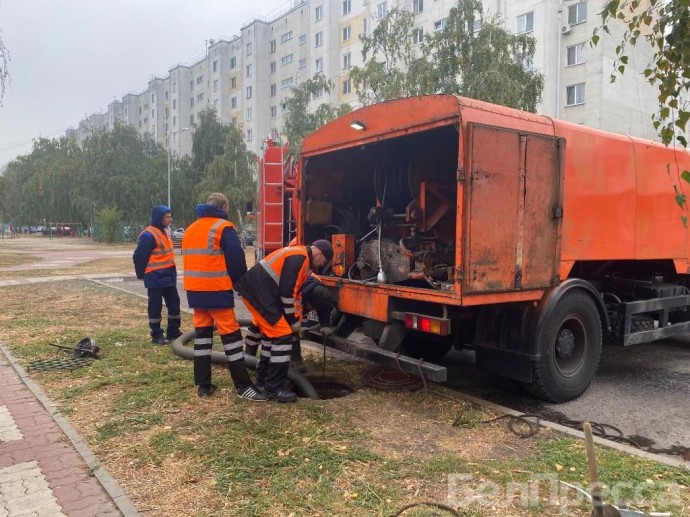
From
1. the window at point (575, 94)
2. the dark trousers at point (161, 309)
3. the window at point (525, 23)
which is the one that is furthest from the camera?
the window at point (525, 23)

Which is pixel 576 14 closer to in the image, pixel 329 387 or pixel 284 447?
pixel 329 387

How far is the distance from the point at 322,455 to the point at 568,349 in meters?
2.67

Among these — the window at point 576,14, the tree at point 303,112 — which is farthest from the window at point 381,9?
the window at point 576,14

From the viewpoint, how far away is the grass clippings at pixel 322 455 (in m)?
3.08

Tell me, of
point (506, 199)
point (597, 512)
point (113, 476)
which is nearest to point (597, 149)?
point (506, 199)

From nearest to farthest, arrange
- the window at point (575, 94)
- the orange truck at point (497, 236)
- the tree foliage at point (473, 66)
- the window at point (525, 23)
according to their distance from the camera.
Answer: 1. the orange truck at point (497, 236)
2. the tree foliage at point (473, 66)
3. the window at point (575, 94)
4. the window at point (525, 23)

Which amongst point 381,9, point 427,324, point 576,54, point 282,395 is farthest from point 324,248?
point 381,9

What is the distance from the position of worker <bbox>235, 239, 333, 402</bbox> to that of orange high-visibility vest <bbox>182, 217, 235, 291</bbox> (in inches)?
7.2

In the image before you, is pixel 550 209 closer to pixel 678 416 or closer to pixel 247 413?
pixel 678 416

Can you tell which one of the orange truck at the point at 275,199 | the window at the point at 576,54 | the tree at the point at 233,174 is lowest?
the orange truck at the point at 275,199

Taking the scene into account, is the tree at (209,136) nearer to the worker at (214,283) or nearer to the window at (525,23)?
the window at (525,23)

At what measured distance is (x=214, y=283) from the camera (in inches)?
184

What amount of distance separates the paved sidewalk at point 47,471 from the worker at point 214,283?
120 centimetres

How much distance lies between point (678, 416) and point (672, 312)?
2.24m
